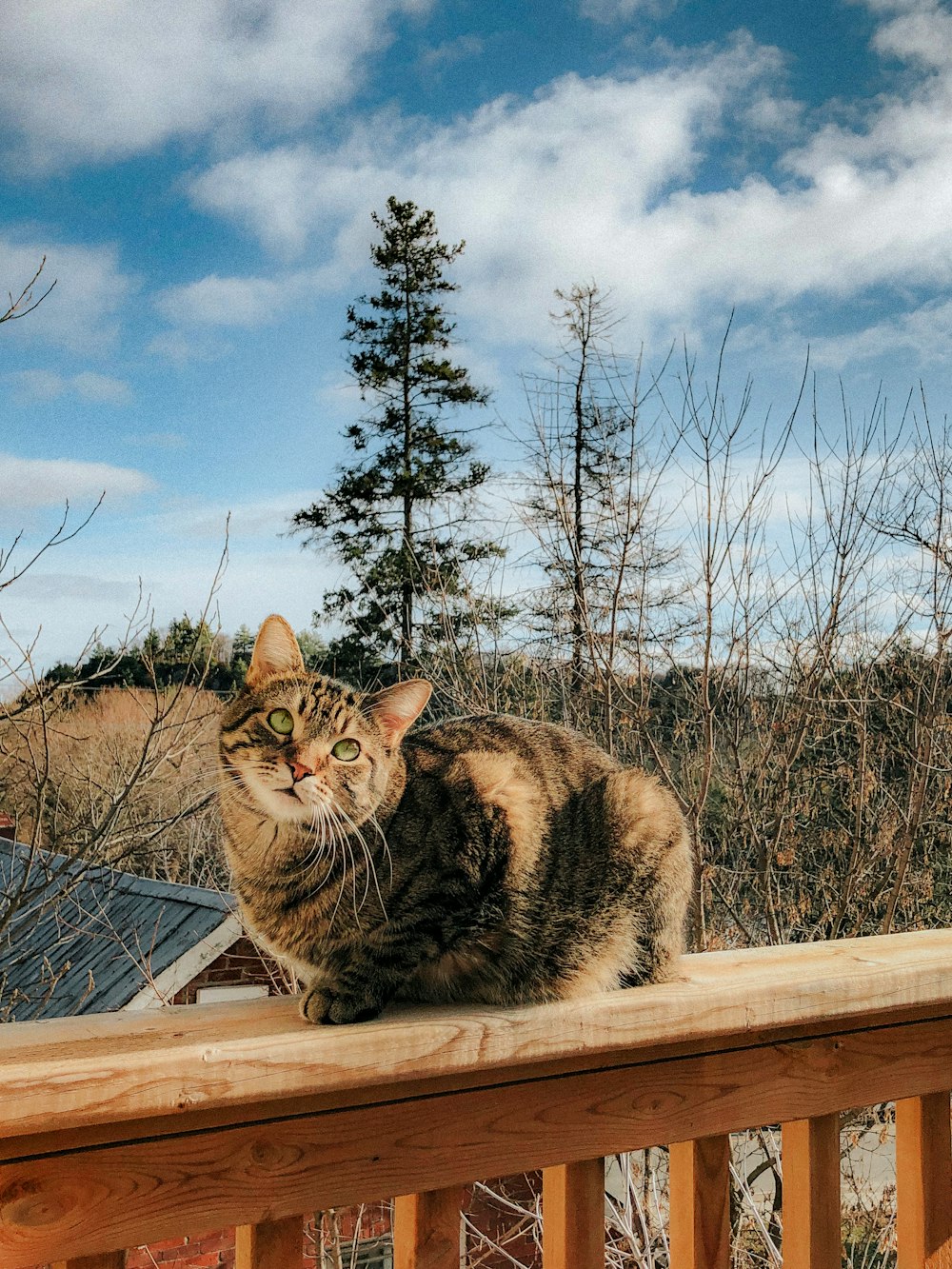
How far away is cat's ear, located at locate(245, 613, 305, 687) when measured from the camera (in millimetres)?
1147

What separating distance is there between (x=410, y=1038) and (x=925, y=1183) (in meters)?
0.71

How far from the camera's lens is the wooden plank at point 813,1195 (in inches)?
38.2

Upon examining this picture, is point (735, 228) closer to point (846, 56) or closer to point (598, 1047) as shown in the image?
point (846, 56)

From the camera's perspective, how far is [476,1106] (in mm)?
791

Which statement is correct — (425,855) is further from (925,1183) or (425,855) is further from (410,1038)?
(925,1183)

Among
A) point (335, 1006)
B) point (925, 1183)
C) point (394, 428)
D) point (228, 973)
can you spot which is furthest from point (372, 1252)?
point (394, 428)

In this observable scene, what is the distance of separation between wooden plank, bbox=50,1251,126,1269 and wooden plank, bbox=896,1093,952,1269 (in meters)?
0.83

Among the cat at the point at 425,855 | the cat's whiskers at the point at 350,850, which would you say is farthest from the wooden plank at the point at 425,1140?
the cat's whiskers at the point at 350,850

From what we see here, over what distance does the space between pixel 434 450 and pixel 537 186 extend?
363 inches

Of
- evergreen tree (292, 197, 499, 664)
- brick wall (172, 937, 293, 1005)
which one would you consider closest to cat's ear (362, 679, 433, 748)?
brick wall (172, 937, 293, 1005)

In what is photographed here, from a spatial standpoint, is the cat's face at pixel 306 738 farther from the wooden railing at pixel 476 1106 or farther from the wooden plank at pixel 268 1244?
the wooden plank at pixel 268 1244

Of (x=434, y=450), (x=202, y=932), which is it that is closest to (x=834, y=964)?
(x=202, y=932)

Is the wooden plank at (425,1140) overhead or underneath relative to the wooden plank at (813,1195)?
overhead

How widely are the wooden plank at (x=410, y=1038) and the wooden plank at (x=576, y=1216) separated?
0.34 ft
